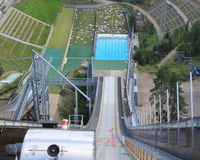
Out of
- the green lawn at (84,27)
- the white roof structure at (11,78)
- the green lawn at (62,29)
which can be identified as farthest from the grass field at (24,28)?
the white roof structure at (11,78)

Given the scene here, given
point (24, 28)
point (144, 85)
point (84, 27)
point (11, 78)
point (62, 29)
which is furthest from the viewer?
point (84, 27)

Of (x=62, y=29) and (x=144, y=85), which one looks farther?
(x=62, y=29)

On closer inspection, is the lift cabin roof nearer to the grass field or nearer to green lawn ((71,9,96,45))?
green lawn ((71,9,96,45))

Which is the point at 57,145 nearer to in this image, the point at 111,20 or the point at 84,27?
the point at 84,27

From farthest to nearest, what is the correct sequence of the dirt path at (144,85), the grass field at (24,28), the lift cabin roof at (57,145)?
1. the grass field at (24,28)
2. the dirt path at (144,85)
3. the lift cabin roof at (57,145)

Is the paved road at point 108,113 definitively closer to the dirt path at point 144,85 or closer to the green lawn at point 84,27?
the dirt path at point 144,85

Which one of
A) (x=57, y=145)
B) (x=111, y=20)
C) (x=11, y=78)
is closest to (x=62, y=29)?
(x=111, y=20)
